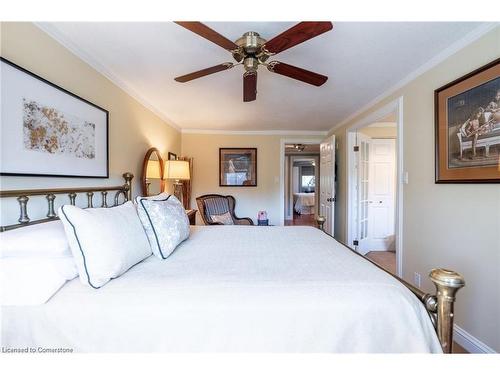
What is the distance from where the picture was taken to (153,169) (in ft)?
10.2

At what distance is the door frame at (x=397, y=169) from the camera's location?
2.54 metres

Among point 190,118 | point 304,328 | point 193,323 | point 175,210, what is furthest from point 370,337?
point 190,118

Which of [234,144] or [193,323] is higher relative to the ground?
[234,144]

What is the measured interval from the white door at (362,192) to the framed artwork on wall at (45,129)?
351cm

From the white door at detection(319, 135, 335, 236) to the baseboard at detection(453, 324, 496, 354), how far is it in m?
2.32


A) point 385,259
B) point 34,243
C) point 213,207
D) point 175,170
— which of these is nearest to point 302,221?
point 385,259

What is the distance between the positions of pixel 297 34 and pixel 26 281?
1704 mm

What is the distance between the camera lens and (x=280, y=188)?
4.80 meters

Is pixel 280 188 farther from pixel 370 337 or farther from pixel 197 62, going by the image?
pixel 370 337

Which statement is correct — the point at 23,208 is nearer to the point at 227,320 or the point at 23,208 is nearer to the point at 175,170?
the point at 227,320

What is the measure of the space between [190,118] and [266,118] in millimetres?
1203

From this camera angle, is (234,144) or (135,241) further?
(234,144)

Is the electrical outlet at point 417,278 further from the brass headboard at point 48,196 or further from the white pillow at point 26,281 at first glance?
the brass headboard at point 48,196
